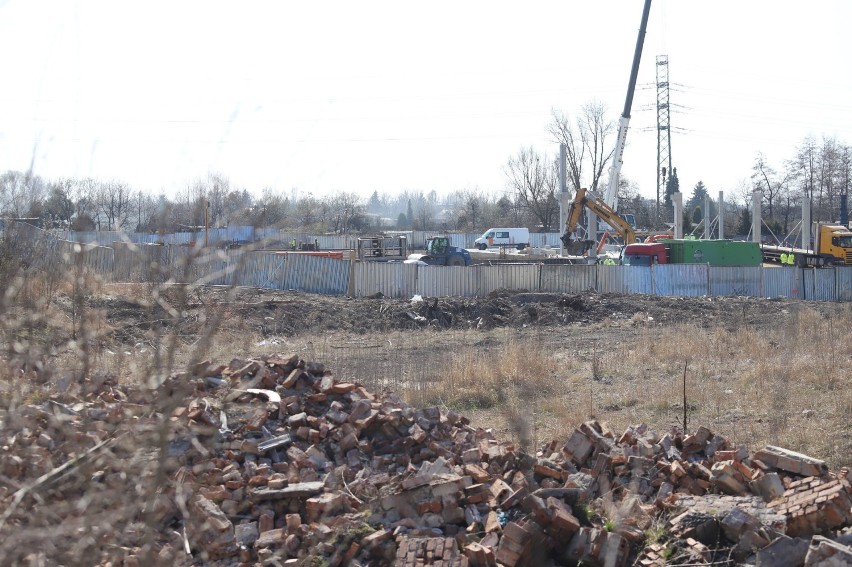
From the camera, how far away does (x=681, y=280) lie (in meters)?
32.5

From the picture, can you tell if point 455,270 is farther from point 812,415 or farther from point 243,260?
point 243,260

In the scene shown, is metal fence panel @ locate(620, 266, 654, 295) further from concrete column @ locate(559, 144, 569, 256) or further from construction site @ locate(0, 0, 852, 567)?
construction site @ locate(0, 0, 852, 567)

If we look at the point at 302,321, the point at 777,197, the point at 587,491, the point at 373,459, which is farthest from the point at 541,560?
the point at 777,197

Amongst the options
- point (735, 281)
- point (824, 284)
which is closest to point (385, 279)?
point (735, 281)

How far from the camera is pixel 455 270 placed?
30703 mm

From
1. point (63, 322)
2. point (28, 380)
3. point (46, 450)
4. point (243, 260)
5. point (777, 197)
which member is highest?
point (777, 197)

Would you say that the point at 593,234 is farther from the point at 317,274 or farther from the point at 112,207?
the point at 112,207

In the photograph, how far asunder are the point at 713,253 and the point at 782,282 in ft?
14.5

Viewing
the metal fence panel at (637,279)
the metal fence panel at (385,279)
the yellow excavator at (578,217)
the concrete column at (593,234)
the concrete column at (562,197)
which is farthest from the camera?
the concrete column at (562,197)

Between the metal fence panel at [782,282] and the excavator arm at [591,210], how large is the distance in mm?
7598

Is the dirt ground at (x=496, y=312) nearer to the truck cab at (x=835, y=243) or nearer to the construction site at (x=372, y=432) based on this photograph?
the construction site at (x=372, y=432)

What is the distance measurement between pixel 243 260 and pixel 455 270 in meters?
28.1

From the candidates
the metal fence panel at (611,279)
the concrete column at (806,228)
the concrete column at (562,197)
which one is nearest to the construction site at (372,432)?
the metal fence panel at (611,279)

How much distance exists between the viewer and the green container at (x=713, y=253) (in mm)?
36625
